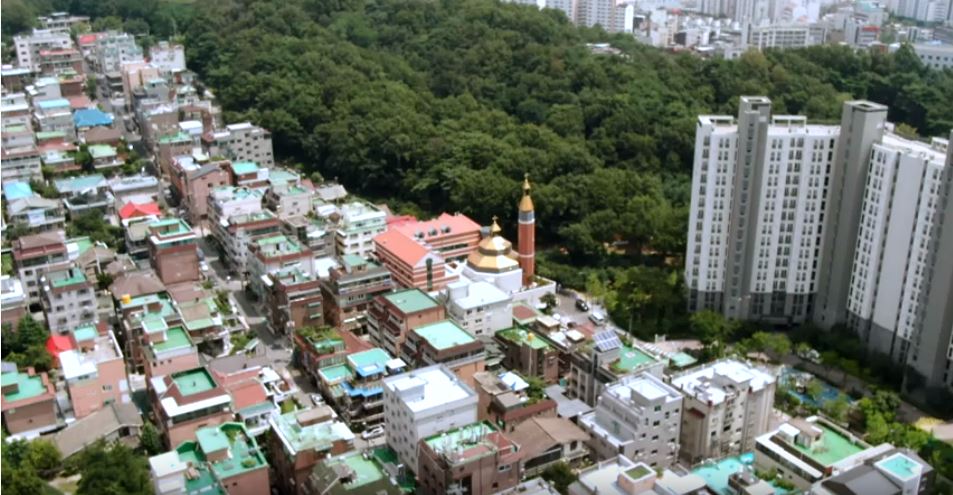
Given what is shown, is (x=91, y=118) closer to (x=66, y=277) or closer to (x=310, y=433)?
(x=66, y=277)

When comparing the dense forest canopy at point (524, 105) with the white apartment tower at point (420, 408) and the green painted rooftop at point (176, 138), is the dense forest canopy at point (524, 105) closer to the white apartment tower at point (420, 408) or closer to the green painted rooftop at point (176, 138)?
the green painted rooftop at point (176, 138)

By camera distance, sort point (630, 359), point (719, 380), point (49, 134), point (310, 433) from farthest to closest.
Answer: point (49, 134) → point (630, 359) → point (719, 380) → point (310, 433)

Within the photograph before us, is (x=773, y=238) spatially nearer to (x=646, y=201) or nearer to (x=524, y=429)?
(x=646, y=201)

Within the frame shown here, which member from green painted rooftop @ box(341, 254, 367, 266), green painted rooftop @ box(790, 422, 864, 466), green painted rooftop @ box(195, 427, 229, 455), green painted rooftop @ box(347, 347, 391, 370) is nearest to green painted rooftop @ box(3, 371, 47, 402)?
green painted rooftop @ box(195, 427, 229, 455)

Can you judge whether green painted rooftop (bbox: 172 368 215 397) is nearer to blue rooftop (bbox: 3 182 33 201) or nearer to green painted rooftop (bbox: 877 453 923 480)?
green painted rooftop (bbox: 877 453 923 480)

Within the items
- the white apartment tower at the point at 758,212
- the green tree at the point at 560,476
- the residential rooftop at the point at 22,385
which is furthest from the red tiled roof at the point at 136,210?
the green tree at the point at 560,476

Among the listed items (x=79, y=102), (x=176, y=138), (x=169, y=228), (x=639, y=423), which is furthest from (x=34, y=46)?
(x=639, y=423)
